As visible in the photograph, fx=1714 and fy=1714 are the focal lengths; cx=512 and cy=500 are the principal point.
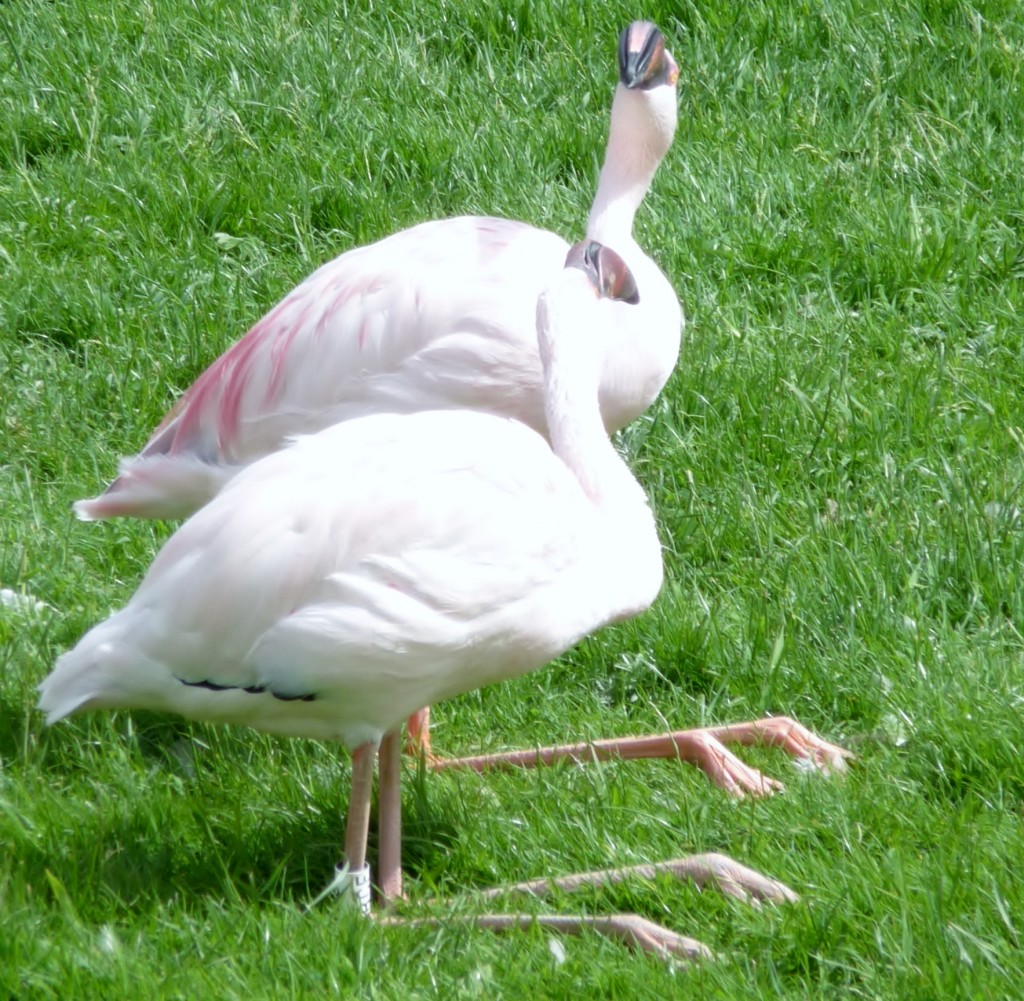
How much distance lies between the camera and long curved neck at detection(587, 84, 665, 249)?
5.28 meters

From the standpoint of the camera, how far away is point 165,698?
369cm

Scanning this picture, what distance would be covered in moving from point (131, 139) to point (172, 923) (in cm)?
412

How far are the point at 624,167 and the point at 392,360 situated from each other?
3.63 feet

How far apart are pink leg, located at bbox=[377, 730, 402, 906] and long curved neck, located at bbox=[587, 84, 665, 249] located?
2.00 metres

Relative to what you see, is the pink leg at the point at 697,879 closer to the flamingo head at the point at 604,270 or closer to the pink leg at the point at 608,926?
the pink leg at the point at 608,926

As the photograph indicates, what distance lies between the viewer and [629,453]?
210 inches

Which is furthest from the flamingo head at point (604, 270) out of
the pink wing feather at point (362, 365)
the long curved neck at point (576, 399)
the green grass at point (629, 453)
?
the green grass at point (629, 453)

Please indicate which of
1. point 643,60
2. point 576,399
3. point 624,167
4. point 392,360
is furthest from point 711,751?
point 643,60

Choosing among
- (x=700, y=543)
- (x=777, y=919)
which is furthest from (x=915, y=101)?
(x=777, y=919)

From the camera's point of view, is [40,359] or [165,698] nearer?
[165,698]

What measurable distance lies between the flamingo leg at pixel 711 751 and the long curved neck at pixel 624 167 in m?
1.71

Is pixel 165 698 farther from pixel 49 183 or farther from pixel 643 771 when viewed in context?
pixel 49 183

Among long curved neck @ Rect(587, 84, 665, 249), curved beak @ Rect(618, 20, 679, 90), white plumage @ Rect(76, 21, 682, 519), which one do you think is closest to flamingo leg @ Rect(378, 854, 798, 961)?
white plumage @ Rect(76, 21, 682, 519)

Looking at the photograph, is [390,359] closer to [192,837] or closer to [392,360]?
[392,360]
